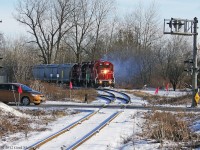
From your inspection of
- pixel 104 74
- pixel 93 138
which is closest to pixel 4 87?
pixel 93 138

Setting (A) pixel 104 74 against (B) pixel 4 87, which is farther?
(A) pixel 104 74

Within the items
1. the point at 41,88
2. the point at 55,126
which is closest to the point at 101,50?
the point at 41,88

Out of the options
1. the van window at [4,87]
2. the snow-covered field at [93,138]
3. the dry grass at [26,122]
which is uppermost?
the van window at [4,87]

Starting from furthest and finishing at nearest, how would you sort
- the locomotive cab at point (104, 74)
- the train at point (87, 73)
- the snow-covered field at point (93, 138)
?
the train at point (87, 73), the locomotive cab at point (104, 74), the snow-covered field at point (93, 138)

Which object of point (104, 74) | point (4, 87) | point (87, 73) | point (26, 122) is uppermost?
point (87, 73)

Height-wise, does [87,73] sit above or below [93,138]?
above

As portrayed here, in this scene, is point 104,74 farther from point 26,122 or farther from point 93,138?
point 93,138

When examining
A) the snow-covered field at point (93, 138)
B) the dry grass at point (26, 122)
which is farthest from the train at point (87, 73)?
the snow-covered field at point (93, 138)

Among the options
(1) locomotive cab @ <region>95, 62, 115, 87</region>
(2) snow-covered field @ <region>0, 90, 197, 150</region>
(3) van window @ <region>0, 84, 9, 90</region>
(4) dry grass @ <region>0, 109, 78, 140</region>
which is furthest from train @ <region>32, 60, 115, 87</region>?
(2) snow-covered field @ <region>0, 90, 197, 150</region>

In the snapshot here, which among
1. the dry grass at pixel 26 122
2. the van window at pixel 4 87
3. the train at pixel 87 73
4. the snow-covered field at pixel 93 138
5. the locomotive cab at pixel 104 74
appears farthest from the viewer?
the train at pixel 87 73

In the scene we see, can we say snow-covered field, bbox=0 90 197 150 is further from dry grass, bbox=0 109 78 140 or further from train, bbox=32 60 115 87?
train, bbox=32 60 115 87

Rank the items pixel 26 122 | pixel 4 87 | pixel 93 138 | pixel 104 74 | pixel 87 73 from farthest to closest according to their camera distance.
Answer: pixel 87 73 → pixel 104 74 → pixel 4 87 → pixel 26 122 → pixel 93 138

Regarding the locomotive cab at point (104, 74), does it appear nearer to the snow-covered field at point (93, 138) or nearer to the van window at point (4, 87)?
the van window at point (4, 87)

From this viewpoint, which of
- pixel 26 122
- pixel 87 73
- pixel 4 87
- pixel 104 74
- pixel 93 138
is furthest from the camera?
pixel 87 73
